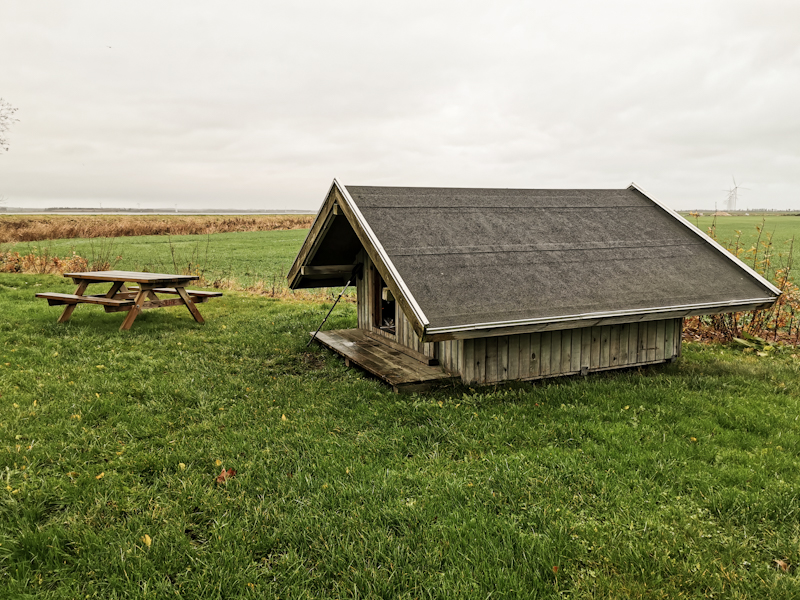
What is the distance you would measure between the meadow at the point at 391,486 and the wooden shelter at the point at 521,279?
1.44 feet

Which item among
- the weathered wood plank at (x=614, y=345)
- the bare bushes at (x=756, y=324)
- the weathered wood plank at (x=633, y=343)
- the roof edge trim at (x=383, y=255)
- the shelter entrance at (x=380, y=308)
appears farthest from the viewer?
the bare bushes at (x=756, y=324)

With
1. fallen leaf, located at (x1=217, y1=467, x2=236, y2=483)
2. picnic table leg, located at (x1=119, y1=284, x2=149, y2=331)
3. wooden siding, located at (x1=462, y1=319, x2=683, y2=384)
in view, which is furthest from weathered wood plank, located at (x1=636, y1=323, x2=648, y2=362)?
picnic table leg, located at (x1=119, y1=284, x2=149, y2=331)

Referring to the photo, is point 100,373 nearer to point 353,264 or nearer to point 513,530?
point 353,264

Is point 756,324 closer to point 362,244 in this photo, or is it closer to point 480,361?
point 480,361

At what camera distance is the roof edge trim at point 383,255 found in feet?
17.4

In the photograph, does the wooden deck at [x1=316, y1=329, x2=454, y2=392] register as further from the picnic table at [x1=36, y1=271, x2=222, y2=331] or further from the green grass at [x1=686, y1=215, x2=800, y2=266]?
the green grass at [x1=686, y1=215, x2=800, y2=266]

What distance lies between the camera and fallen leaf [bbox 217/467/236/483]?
414 cm

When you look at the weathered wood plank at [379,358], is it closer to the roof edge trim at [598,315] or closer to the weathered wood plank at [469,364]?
the weathered wood plank at [469,364]

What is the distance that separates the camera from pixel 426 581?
9.88 ft

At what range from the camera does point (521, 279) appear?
6.25m

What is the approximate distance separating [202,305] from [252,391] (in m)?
6.98

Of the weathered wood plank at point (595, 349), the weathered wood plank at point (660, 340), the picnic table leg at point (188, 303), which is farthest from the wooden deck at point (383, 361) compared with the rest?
the weathered wood plank at point (660, 340)

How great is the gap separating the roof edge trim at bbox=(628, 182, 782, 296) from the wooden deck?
4.58 m

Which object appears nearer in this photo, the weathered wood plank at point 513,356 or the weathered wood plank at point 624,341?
the weathered wood plank at point 513,356
